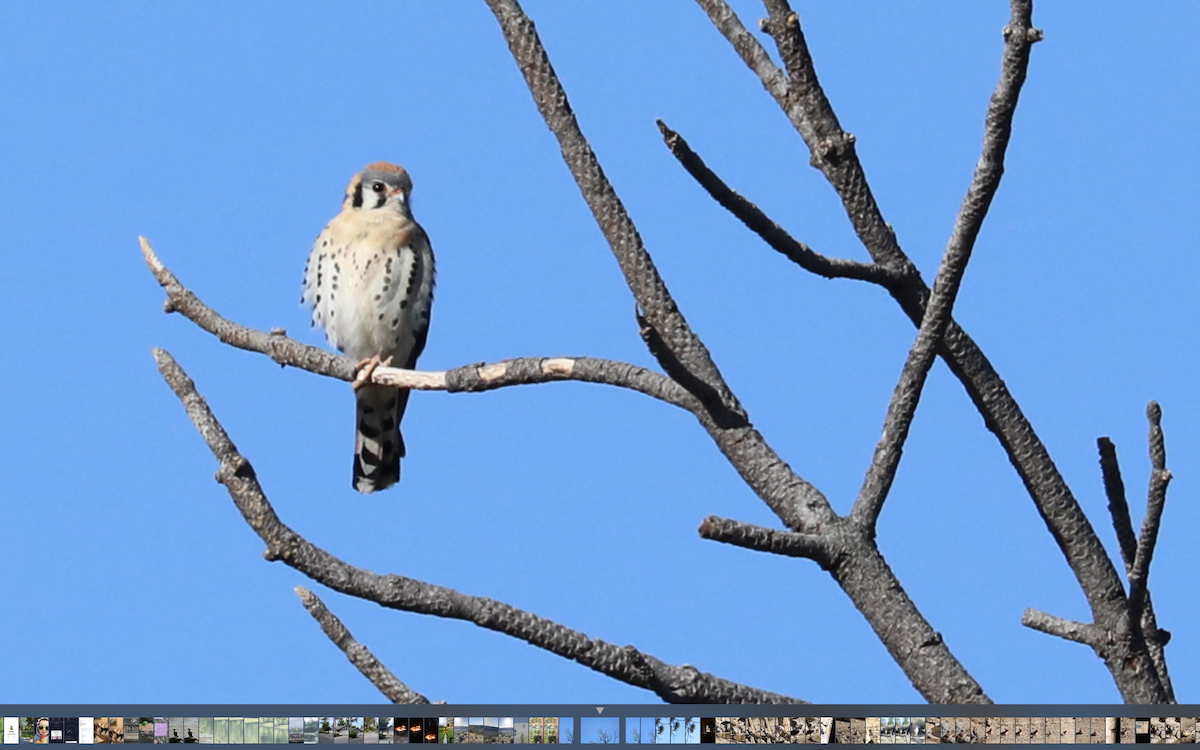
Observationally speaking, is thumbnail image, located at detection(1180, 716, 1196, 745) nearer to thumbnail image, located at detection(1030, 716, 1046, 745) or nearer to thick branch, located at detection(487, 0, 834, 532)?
thumbnail image, located at detection(1030, 716, 1046, 745)

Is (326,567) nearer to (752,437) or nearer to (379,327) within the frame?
(752,437)

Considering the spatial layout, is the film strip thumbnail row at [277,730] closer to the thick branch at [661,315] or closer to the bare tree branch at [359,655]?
the bare tree branch at [359,655]

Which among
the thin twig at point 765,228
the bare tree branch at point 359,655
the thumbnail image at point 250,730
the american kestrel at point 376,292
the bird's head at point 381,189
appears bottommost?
the thumbnail image at point 250,730

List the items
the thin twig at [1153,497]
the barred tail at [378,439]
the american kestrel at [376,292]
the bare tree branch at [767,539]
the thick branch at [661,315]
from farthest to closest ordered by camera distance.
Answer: the barred tail at [378,439]
the american kestrel at [376,292]
the thick branch at [661,315]
the thin twig at [1153,497]
the bare tree branch at [767,539]

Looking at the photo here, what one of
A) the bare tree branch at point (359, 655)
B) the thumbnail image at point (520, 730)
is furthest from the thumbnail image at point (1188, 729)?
the bare tree branch at point (359, 655)

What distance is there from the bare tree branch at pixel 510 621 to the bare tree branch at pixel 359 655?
30cm

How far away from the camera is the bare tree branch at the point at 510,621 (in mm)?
2877

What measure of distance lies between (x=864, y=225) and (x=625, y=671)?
4.13 feet

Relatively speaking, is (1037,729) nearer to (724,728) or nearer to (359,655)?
(724,728)

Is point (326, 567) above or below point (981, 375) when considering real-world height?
below

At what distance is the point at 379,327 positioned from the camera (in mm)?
5949

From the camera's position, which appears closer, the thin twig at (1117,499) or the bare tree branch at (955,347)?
the thin twig at (1117,499)

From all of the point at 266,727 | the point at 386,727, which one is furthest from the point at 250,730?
the point at 386,727

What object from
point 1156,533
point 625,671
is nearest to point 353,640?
point 625,671
